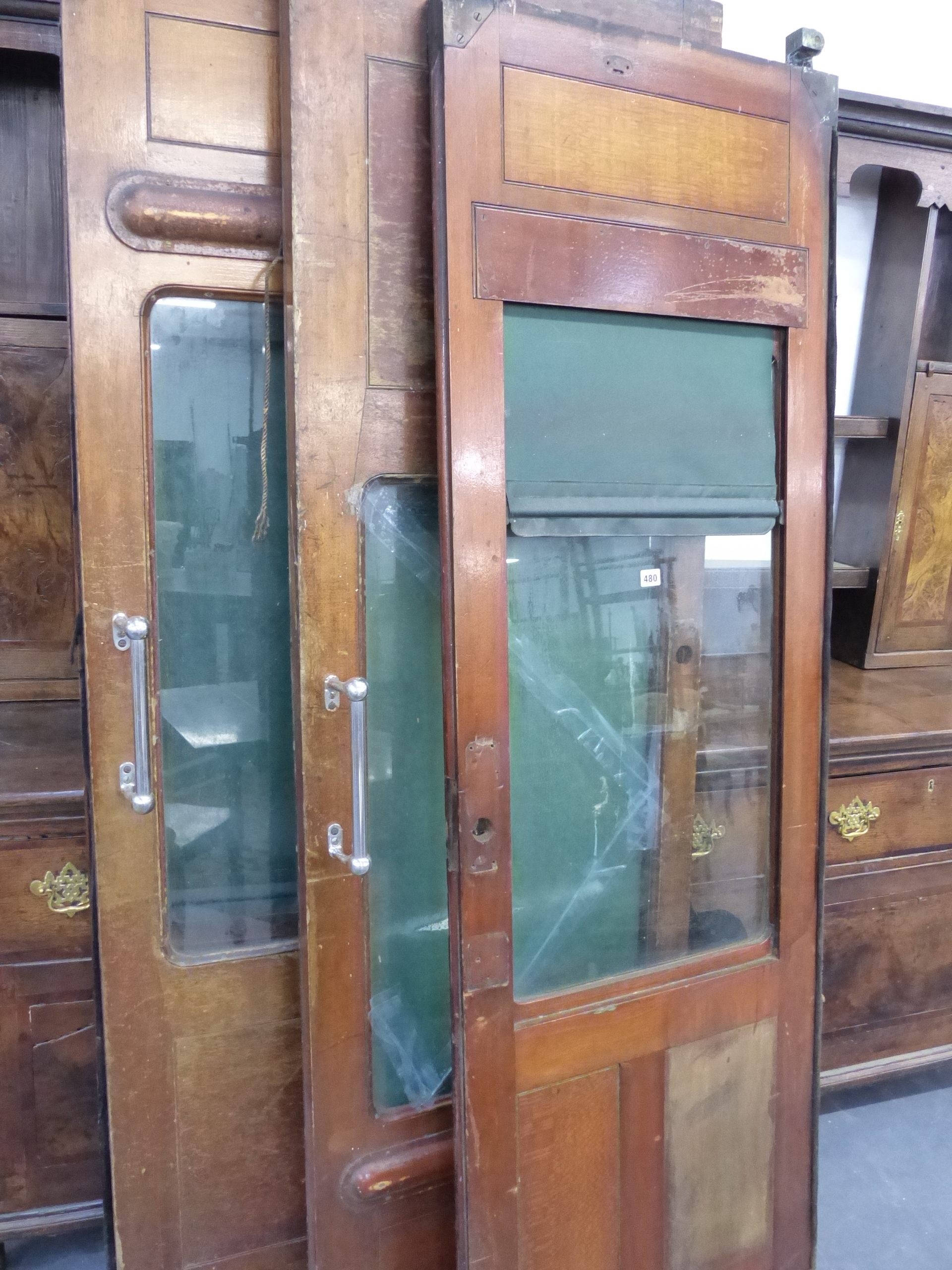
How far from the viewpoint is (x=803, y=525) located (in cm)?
129

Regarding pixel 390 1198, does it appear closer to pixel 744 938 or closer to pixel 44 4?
pixel 744 938

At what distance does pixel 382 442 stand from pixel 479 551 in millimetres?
202

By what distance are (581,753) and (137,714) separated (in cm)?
62

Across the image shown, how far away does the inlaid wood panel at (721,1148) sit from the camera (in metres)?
1.25

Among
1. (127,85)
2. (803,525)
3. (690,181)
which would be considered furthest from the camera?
(803,525)

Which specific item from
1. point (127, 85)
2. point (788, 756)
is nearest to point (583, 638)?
point (788, 756)

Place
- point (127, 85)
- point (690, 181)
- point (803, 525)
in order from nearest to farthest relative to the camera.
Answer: point (127, 85) < point (690, 181) < point (803, 525)

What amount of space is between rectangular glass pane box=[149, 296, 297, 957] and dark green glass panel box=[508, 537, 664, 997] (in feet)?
1.15

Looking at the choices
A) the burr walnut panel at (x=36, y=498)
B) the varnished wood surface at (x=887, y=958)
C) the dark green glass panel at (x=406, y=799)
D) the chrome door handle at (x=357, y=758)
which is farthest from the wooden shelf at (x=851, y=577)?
the burr walnut panel at (x=36, y=498)

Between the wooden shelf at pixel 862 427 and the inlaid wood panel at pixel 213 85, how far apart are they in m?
1.42

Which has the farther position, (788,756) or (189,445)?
(788,756)

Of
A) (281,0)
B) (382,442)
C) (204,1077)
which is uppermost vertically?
(281,0)

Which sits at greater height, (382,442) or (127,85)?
(127,85)

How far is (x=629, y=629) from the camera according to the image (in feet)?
4.17
